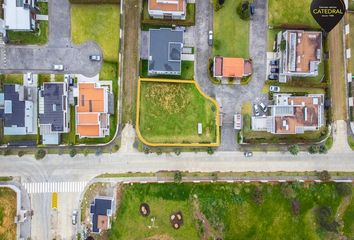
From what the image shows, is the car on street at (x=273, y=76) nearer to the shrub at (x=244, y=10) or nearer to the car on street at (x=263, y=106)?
the car on street at (x=263, y=106)

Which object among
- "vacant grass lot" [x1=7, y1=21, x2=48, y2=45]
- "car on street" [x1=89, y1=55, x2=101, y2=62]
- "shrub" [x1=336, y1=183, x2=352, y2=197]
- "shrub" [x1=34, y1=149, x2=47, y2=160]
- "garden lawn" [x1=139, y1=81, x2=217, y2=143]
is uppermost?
"vacant grass lot" [x1=7, y1=21, x2=48, y2=45]

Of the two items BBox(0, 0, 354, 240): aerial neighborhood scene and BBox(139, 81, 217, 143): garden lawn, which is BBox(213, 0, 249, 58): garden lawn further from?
BBox(139, 81, 217, 143): garden lawn

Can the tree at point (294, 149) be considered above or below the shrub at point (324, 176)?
above

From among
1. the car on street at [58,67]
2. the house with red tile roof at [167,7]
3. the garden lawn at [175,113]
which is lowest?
the garden lawn at [175,113]

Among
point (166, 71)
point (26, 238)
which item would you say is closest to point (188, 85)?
point (166, 71)

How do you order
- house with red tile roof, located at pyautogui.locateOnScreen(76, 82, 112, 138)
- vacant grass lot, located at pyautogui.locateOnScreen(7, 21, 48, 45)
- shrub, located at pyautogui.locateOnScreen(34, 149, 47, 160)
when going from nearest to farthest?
house with red tile roof, located at pyautogui.locateOnScreen(76, 82, 112, 138) < shrub, located at pyautogui.locateOnScreen(34, 149, 47, 160) < vacant grass lot, located at pyautogui.locateOnScreen(7, 21, 48, 45)

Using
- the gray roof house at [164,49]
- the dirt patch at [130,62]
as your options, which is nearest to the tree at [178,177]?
the dirt patch at [130,62]

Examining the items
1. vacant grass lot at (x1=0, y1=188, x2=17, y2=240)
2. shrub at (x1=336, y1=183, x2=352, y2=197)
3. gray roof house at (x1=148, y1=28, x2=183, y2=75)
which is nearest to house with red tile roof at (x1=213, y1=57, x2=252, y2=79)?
gray roof house at (x1=148, y1=28, x2=183, y2=75)

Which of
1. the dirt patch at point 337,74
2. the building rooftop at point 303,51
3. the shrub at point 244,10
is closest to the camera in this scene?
the building rooftop at point 303,51

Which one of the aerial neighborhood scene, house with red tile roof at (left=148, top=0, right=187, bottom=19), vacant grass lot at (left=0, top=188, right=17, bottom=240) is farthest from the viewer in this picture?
the aerial neighborhood scene
